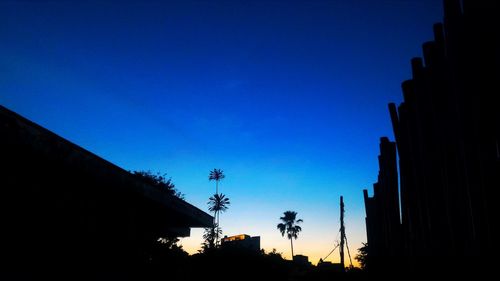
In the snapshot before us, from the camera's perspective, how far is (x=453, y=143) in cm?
542

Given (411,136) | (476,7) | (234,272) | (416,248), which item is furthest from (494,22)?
(234,272)

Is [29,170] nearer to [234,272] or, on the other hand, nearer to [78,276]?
[78,276]

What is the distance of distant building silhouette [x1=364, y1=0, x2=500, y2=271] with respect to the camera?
15.0ft

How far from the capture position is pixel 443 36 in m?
6.09

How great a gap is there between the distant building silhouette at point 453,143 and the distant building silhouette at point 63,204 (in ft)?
14.9

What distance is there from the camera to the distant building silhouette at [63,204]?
2.00 meters

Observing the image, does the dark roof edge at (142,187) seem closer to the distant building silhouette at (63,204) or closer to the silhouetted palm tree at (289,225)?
the distant building silhouette at (63,204)

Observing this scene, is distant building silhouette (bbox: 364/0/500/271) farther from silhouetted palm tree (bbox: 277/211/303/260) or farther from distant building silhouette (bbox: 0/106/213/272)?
silhouetted palm tree (bbox: 277/211/303/260)

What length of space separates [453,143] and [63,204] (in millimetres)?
5965

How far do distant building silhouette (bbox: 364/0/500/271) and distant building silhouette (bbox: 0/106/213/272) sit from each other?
453 centimetres

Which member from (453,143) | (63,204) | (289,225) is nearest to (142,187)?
(63,204)

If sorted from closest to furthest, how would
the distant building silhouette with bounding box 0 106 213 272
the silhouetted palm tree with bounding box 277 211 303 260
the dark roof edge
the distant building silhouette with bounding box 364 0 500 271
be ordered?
1. the dark roof edge
2. the distant building silhouette with bounding box 0 106 213 272
3. the distant building silhouette with bounding box 364 0 500 271
4. the silhouetted palm tree with bounding box 277 211 303 260

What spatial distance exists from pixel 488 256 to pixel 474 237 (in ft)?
1.06

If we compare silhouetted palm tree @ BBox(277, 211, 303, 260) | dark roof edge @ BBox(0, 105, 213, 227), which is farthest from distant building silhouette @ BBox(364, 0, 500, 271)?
silhouetted palm tree @ BBox(277, 211, 303, 260)
